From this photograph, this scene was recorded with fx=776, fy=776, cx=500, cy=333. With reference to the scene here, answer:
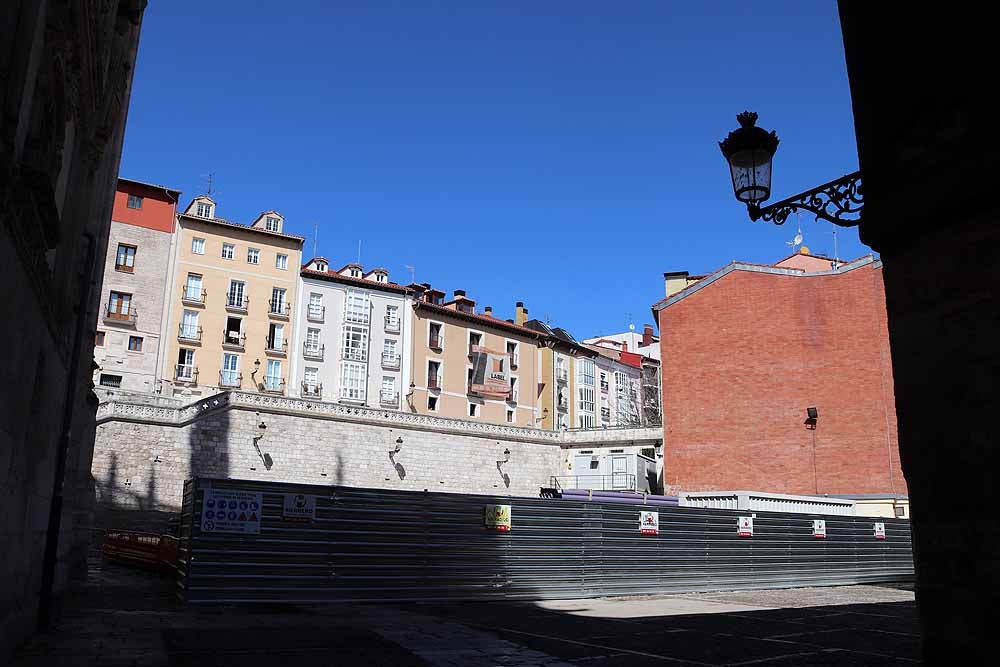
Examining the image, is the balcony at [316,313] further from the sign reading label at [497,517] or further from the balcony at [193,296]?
the sign reading label at [497,517]

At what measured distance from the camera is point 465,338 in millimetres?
62594

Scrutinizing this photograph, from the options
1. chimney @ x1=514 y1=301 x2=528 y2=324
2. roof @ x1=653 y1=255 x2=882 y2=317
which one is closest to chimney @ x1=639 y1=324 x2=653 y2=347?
chimney @ x1=514 y1=301 x2=528 y2=324

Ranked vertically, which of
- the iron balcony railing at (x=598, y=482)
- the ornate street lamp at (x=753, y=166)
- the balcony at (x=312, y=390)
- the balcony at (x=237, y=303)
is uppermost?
the balcony at (x=237, y=303)

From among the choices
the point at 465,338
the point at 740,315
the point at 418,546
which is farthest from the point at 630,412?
the point at 418,546

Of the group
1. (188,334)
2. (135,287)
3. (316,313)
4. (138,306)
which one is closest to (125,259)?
(135,287)

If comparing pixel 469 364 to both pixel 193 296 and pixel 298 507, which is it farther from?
pixel 298 507

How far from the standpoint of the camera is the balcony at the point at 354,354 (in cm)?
5709

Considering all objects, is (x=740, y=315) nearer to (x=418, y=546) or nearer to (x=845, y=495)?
(x=845, y=495)

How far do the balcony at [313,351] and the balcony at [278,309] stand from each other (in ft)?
8.25

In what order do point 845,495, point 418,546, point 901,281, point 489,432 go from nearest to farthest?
point 901,281, point 418,546, point 845,495, point 489,432

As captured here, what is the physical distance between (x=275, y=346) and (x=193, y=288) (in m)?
6.71

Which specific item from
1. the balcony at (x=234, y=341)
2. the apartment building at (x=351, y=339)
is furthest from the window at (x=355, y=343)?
the balcony at (x=234, y=341)

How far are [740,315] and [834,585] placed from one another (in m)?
17.1

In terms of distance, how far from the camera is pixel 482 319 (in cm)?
6366
